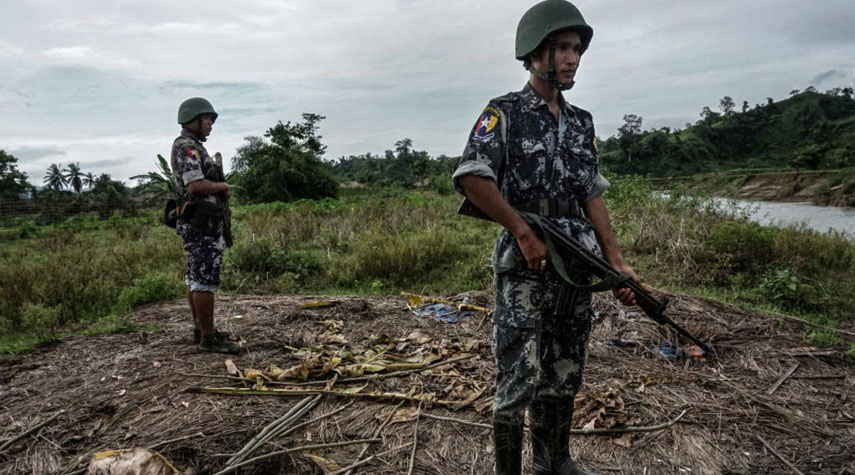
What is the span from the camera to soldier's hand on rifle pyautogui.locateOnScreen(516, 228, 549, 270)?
5.54 ft

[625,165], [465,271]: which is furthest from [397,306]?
[625,165]

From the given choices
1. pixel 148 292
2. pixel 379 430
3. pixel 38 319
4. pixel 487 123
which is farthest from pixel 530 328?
pixel 148 292

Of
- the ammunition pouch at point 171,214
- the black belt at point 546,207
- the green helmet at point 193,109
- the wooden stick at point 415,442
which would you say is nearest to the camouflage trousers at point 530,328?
the black belt at point 546,207

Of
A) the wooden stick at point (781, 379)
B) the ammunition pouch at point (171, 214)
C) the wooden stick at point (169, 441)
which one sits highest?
the ammunition pouch at point (171, 214)

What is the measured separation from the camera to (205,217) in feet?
11.3

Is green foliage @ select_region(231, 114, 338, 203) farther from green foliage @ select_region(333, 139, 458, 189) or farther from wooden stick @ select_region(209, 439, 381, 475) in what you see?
wooden stick @ select_region(209, 439, 381, 475)

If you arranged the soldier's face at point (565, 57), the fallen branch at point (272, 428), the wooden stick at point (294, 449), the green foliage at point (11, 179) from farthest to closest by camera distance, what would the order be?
the green foliage at point (11, 179) < the fallen branch at point (272, 428) < the wooden stick at point (294, 449) < the soldier's face at point (565, 57)

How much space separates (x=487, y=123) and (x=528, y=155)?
0.22 m

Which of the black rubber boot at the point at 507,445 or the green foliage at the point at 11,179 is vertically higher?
the green foliage at the point at 11,179

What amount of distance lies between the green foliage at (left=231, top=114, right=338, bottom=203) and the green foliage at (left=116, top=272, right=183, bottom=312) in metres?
21.9

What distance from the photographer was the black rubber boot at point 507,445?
6.11 ft

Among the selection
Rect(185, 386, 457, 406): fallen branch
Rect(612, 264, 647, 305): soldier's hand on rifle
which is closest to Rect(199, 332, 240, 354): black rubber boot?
Rect(185, 386, 457, 406): fallen branch

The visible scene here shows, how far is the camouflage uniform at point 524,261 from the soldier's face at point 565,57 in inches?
5.2

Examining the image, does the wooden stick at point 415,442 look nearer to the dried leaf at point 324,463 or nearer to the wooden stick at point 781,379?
the dried leaf at point 324,463
